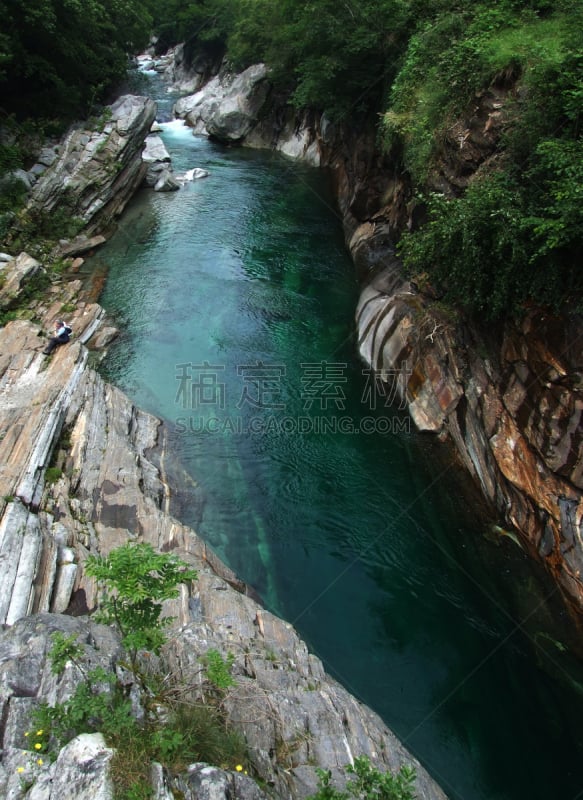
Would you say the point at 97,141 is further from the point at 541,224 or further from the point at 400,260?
the point at 541,224

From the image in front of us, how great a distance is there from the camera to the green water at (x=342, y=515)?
8625mm

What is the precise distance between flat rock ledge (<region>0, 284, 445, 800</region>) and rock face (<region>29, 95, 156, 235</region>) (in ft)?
35.0

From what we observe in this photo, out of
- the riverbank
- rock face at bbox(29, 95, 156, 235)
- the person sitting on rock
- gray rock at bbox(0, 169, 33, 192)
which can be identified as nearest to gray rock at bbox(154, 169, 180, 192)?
rock face at bbox(29, 95, 156, 235)

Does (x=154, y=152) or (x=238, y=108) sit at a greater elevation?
(x=238, y=108)

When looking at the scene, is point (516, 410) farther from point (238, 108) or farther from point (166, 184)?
point (238, 108)

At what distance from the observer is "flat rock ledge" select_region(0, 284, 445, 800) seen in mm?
5137

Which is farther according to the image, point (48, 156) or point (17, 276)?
point (48, 156)

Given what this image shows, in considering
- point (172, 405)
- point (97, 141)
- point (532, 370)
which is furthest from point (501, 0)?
point (97, 141)

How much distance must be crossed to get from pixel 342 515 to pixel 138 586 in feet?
21.3

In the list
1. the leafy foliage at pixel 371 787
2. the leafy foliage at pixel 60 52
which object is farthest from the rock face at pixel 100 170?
the leafy foliage at pixel 371 787

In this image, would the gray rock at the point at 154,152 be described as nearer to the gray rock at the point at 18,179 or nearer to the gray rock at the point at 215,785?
the gray rock at the point at 18,179

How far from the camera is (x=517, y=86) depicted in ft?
36.0

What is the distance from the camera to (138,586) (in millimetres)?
5691

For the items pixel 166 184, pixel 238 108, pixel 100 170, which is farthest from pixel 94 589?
pixel 238 108
